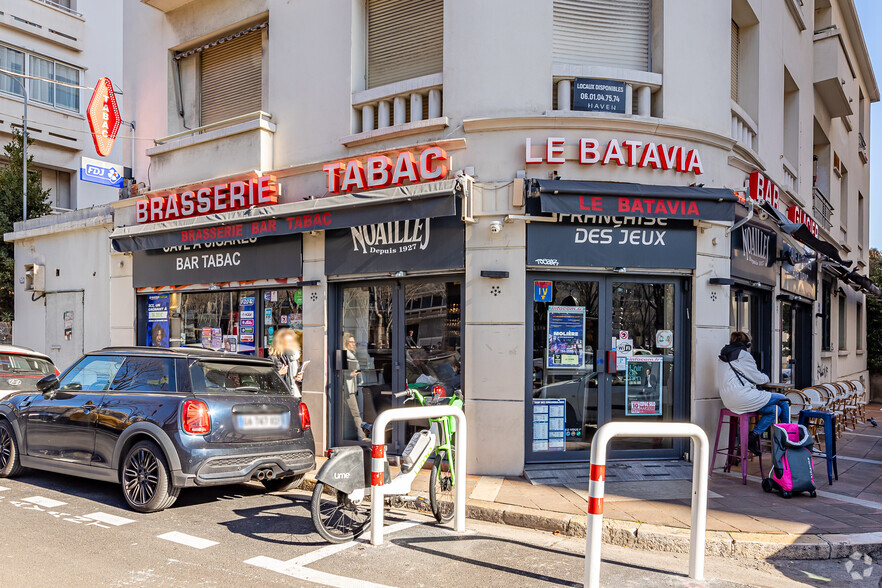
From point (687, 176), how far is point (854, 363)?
14.2 meters

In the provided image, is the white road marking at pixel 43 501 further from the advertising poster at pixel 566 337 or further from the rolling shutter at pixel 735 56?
the rolling shutter at pixel 735 56

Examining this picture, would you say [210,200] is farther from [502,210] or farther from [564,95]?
[564,95]

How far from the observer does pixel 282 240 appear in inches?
384

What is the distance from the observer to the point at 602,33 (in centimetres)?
838

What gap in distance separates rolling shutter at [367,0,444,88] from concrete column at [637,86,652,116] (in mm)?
2583

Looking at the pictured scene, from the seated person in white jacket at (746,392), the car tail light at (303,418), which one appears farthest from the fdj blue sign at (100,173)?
the seated person in white jacket at (746,392)

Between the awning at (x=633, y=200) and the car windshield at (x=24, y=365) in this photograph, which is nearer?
the awning at (x=633, y=200)

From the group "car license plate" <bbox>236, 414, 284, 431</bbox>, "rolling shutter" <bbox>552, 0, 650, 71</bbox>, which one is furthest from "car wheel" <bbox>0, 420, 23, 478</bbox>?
"rolling shutter" <bbox>552, 0, 650, 71</bbox>

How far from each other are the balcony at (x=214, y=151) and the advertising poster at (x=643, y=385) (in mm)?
6194

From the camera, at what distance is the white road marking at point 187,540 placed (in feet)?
17.3

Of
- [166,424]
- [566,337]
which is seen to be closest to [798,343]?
[566,337]

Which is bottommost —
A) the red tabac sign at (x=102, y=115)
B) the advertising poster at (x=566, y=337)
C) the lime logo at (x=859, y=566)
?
the lime logo at (x=859, y=566)

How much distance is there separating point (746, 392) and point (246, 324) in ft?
24.1

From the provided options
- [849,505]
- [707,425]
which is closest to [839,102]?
[707,425]
